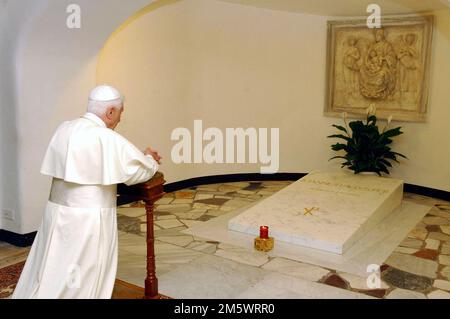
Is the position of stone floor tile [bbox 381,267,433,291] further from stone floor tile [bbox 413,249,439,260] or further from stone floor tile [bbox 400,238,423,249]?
stone floor tile [bbox 400,238,423,249]

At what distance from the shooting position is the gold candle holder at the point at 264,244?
14.1ft

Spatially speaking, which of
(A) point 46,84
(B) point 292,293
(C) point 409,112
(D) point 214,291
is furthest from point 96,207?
(C) point 409,112

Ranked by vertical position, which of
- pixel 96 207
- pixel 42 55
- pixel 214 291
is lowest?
pixel 214 291

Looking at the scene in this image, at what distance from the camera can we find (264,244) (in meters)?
4.30

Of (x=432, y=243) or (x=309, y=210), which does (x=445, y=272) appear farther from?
(x=309, y=210)

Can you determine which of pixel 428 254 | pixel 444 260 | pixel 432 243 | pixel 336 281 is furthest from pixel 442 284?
pixel 432 243

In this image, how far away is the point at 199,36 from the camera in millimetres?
6836

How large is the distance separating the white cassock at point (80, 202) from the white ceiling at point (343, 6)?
443 centimetres

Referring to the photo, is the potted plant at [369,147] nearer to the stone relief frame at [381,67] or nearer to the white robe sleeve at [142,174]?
the stone relief frame at [381,67]

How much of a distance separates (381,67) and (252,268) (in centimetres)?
407

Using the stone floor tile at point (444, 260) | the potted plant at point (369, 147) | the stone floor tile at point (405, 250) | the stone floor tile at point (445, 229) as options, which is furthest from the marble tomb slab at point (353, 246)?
the potted plant at point (369, 147)

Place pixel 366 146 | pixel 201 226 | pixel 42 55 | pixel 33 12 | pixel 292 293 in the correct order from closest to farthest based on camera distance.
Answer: pixel 292 293 → pixel 33 12 → pixel 42 55 → pixel 201 226 → pixel 366 146

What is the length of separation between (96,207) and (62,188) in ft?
0.79
